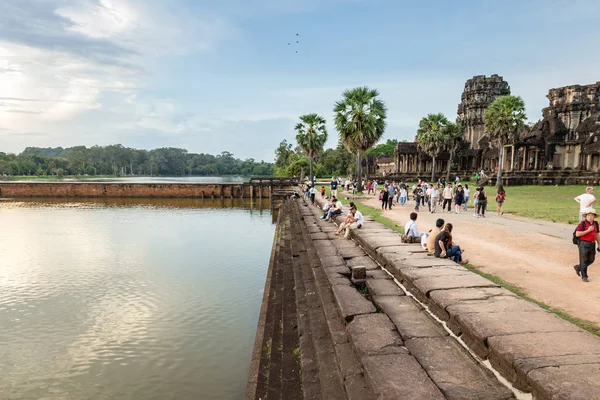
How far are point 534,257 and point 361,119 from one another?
2272 cm

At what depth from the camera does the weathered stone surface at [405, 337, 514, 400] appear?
3.17 m

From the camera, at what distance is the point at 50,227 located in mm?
25156

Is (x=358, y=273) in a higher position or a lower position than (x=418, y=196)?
lower

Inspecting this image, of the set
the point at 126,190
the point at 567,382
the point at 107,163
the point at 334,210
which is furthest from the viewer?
the point at 107,163

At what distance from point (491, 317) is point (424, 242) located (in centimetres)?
441

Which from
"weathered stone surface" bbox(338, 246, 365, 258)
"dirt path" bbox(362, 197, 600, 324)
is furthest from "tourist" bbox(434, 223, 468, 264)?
"weathered stone surface" bbox(338, 246, 365, 258)

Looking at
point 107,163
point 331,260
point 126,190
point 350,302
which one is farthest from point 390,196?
point 107,163

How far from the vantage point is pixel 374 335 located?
4.21m

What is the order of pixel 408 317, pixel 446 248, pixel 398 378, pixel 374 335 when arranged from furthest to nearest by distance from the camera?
1. pixel 446 248
2. pixel 408 317
3. pixel 374 335
4. pixel 398 378

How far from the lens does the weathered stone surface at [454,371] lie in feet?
10.4

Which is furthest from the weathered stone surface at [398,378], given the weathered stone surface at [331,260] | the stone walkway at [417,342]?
the weathered stone surface at [331,260]

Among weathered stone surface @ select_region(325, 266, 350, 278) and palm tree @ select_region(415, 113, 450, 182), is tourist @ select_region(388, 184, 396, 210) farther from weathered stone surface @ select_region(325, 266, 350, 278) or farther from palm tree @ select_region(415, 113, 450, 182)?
palm tree @ select_region(415, 113, 450, 182)

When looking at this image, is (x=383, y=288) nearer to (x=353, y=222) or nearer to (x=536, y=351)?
(x=536, y=351)

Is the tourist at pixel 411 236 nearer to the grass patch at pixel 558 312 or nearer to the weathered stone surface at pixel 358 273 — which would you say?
the grass patch at pixel 558 312
